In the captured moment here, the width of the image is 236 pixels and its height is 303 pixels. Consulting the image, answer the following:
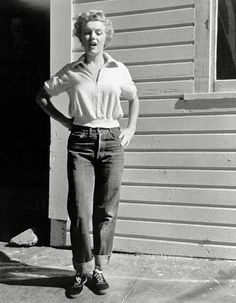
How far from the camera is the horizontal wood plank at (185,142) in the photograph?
13.3ft

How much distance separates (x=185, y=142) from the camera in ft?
13.7

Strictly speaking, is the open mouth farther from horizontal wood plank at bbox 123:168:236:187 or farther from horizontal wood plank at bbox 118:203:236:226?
horizontal wood plank at bbox 118:203:236:226

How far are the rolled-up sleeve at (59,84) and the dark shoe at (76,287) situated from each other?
1.36 m

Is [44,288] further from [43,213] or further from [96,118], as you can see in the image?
[43,213]

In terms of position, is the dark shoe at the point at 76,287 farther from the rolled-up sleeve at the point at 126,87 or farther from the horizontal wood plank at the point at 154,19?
the horizontal wood plank at the point at 154,19

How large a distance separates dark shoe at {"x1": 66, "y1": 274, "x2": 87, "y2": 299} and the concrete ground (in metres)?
0.04

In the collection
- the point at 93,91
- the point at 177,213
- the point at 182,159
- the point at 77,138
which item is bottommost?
the point at 177,213

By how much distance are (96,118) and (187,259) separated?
1717 mm

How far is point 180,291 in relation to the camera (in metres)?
3.44

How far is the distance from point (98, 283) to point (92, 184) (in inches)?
28.5

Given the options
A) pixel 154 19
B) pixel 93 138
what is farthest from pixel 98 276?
pixel 154 19

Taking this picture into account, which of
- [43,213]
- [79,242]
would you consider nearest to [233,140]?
[79,242]

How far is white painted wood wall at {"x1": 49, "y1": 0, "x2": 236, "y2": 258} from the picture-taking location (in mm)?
4078

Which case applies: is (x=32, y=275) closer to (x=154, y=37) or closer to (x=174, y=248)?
(x=174, y=248)
